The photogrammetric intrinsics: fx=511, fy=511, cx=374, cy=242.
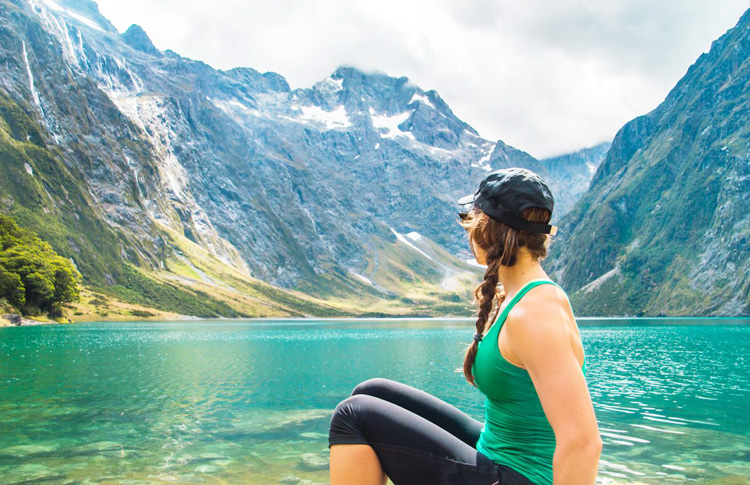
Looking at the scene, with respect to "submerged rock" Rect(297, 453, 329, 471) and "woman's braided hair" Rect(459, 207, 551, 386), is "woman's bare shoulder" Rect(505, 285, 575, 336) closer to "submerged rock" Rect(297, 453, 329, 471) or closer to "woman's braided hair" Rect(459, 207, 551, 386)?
"woman's braided hair" Rect(459, 207, 551, 386)

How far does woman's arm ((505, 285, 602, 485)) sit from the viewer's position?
3.42 m

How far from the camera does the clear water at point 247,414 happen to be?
15945 millimetres

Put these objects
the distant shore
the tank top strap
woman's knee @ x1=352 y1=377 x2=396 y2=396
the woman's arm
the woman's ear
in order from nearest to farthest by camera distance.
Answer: the woman's arm → the tank top strap → the woman's ear → woman's knee @ x1=352 y1=377 x2=396 y2=396 → the distant shore

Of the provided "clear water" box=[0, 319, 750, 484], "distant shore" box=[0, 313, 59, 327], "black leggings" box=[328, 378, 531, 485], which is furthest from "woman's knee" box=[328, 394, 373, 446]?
"distant shore" box=[0, 313, 59, 327]

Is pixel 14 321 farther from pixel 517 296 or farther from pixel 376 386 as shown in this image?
pixel 517 296

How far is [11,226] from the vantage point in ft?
406

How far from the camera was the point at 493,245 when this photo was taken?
448cm

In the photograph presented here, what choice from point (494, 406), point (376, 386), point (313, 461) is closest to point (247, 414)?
point (313, 461)

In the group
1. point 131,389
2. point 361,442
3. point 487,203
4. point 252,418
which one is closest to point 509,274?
point 487,203

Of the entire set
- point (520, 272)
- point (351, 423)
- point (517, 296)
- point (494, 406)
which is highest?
point (520, 272)

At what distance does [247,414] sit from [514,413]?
2388cm

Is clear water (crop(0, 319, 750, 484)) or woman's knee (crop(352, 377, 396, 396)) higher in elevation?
woman's knee (crop(352, 377, 396, 396))

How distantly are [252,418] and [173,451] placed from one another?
7.04m

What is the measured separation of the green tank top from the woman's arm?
0.38m
